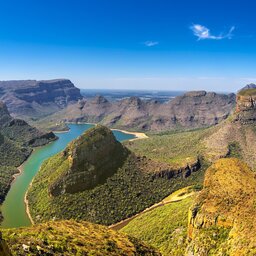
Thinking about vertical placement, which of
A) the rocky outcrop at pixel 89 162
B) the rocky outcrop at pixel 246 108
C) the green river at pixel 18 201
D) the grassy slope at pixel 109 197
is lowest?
the green river at pixel 18 201

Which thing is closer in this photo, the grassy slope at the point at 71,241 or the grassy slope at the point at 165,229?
the grassy slope at the point at 71,241

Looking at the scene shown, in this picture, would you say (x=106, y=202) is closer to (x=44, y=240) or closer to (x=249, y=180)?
(x=249, y=180)

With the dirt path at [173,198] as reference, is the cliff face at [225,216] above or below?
above

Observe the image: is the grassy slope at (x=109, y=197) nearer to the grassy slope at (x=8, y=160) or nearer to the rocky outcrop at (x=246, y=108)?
the grassy slope at (x=8, y=160)

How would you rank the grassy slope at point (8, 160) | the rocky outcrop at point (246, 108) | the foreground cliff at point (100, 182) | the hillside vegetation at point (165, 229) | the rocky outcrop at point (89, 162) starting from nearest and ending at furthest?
the hillside vegetation at point (165, 229) → the foreground cliff at point (100, 182) → the rocky outcrop at point (89, 162) → the grassy slope at point (8, 160) → the rocky outcrop at point (246, 108)

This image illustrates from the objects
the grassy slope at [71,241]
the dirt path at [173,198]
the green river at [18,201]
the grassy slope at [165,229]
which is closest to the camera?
the grassy slope at [71,241]

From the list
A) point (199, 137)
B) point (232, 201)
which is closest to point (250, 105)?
point (199, 137)

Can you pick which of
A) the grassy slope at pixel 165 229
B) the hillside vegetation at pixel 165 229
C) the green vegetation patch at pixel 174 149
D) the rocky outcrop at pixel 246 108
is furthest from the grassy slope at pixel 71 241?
the rocky outcrop at pixel 246 108
